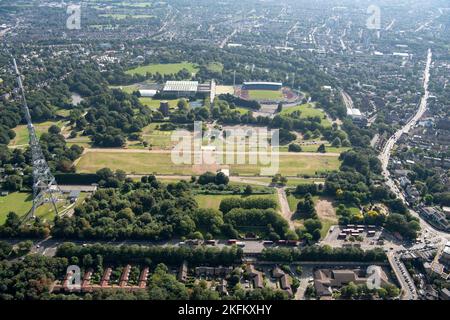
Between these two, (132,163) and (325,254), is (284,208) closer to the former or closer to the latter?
(325,254)

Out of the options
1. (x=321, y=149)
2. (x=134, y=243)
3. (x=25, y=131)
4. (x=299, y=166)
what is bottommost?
(x=134, y=243)

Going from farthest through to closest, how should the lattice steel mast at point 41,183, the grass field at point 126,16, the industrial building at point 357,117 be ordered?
the grass field at point 126,16 → the industrial building at point 357,117 → the lattice steel mast at point 41,183

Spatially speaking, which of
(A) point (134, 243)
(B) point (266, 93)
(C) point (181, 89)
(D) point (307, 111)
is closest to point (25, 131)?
(C) point (181, 89)

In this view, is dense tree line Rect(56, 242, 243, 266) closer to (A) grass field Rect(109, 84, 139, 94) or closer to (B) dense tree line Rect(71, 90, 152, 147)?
(B) dense tree line Rect(71, 90, 152, 147)

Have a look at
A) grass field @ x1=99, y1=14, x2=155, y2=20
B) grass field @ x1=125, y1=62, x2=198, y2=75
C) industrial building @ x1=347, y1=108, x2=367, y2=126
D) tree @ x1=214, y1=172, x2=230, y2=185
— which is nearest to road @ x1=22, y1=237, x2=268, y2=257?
tree @ x1=214, y1=172, x2=230, y2=185

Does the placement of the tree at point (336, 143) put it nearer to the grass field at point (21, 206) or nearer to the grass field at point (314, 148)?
the grass field at point (314, 148)

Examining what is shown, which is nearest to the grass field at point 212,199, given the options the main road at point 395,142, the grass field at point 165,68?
the main road at point 395,142

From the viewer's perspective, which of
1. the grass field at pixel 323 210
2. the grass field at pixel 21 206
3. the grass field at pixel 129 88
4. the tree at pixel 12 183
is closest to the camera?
the grass field at pixel 323 210
